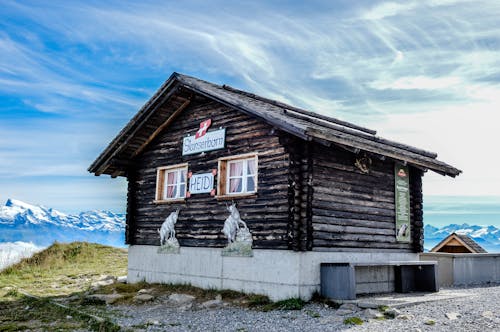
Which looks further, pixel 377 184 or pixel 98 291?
pixel 98 291

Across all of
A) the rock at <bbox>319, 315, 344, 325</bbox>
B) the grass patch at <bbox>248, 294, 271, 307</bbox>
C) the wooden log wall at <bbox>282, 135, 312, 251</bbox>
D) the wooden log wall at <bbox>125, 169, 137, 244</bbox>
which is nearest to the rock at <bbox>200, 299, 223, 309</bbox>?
the grass patch at <bbox>248, 294, 271, 307</bbox>

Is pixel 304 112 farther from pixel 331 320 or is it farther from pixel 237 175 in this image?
pixel 331 320

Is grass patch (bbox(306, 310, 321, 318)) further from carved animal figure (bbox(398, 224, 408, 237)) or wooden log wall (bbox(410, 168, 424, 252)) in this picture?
wooden log wall (bbox(410, 168, 424, 252))

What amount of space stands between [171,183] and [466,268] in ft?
34.3

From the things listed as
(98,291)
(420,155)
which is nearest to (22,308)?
(98,291)

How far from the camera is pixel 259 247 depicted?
13.0m

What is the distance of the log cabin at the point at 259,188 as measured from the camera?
12.5 m

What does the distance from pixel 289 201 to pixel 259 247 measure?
4.85 ft

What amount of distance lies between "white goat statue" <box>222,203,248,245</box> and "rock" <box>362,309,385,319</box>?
4299 mm

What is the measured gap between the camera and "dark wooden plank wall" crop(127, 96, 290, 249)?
12891mm

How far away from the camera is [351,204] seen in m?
13.7

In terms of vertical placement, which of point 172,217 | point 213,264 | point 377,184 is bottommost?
point 213,264

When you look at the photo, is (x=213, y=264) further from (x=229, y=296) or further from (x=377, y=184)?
(x=377, y=184)

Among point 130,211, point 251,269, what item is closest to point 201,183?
point 251,269
